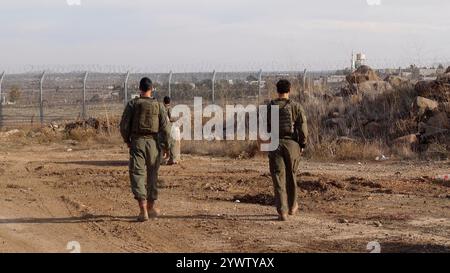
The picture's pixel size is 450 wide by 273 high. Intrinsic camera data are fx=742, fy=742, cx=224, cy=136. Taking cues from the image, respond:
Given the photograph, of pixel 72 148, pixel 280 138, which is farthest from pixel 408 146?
pixel 72 148

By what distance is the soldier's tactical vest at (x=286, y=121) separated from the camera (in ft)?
33.0

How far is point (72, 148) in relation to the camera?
22.1 m

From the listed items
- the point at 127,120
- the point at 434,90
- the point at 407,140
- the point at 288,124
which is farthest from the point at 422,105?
the point at 127,120

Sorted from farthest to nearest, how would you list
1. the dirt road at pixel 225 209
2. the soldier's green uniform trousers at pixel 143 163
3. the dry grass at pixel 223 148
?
the dry grass at pixel 223 148 < the soldier's green uniform trousers at pixel 143 163 < the dirt road at pixel 225 209

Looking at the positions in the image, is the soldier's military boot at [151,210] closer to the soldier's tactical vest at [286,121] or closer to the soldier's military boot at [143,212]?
the soldier's military boot at [143,212]

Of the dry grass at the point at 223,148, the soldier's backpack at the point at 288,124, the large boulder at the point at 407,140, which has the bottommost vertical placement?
the dry grass at the point at 223,148

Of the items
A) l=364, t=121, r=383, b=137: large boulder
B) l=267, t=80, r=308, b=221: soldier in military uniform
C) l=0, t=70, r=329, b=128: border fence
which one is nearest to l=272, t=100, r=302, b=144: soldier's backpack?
l=267, t=80, r=308, b=221: soldier in military uniform

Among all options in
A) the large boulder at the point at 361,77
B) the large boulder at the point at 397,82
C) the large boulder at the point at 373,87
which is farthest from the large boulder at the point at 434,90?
the large boulder at the point at 361,77

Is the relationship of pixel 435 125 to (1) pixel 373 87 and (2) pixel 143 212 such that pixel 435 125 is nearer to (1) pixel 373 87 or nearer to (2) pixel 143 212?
(1) pixel 373 87

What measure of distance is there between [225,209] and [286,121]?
1.94 m

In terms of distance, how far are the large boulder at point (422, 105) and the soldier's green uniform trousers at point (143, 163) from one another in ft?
35.7
